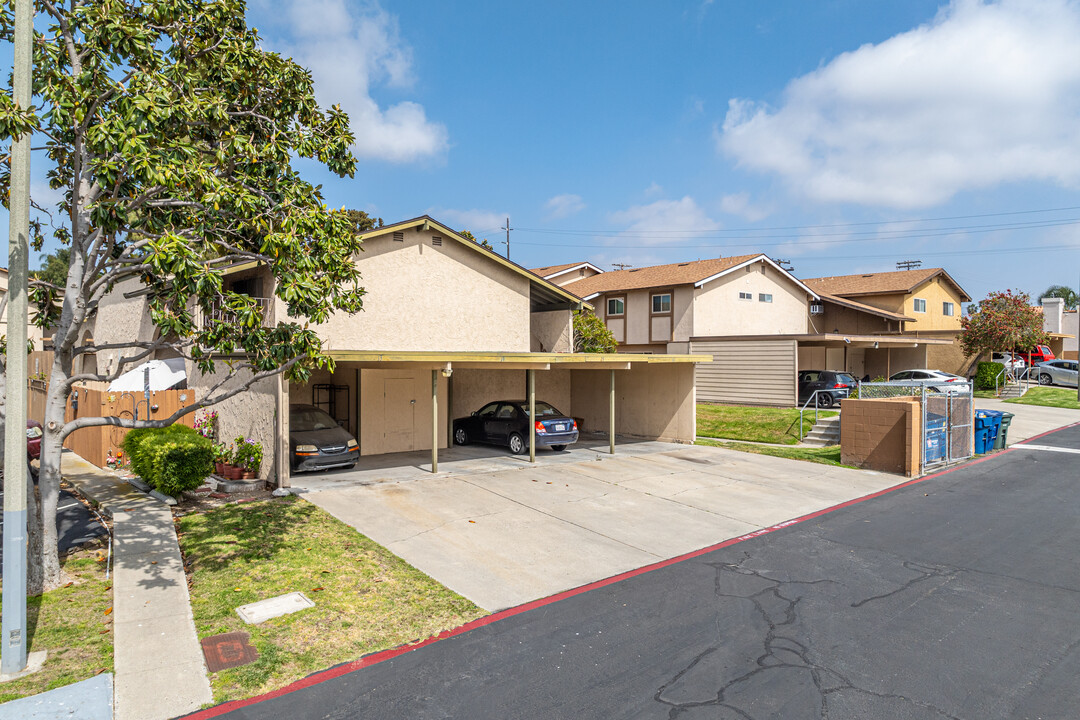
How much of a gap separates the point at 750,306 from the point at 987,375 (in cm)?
1331

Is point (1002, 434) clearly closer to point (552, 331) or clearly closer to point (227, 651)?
point (552, 331)

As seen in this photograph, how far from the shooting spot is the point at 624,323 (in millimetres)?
31625

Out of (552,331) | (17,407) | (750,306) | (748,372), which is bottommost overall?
(748,372)

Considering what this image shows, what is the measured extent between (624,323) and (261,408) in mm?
21107

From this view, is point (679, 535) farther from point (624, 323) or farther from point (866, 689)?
point (624, 323)

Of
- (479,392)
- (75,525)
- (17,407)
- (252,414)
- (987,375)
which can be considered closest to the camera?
(17,407)

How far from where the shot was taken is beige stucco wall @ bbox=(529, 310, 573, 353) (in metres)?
21.2

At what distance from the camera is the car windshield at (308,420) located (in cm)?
1448

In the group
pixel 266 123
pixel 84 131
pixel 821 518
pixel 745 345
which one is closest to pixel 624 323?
pixel 745 345

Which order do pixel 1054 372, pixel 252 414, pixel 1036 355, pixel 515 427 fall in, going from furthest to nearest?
1. pixel 1036 355
2. pixel 1054 372
3. pixel 515 427
4. pixel 252 414

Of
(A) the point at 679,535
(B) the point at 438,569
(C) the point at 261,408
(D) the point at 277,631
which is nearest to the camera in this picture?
(D) the point at 277,631

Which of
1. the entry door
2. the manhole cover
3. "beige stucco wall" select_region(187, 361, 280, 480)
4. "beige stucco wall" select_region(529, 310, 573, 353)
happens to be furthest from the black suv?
the manhole cover

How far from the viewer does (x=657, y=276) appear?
31.1m

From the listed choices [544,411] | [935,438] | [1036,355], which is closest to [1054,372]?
[1036,355]
